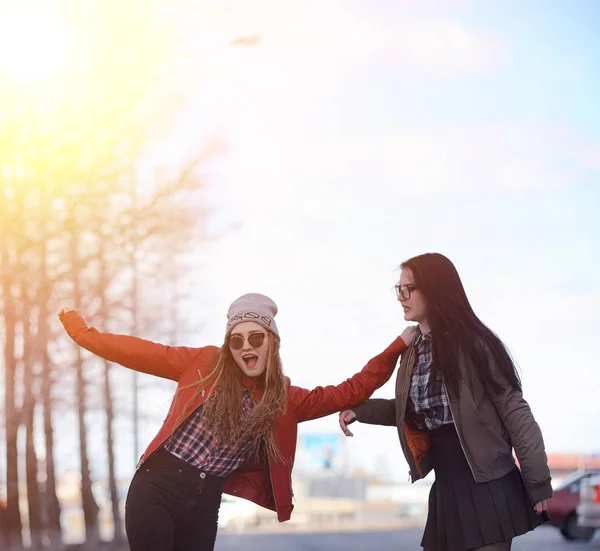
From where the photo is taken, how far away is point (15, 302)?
2558cm

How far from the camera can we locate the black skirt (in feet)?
20.5

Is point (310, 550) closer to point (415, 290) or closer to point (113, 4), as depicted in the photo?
point (113, 4)

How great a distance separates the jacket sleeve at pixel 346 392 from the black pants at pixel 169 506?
66cm

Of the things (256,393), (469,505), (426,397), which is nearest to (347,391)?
(256,393)

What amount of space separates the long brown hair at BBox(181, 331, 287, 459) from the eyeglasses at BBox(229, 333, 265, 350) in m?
0.06

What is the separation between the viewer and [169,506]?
6.69 metres

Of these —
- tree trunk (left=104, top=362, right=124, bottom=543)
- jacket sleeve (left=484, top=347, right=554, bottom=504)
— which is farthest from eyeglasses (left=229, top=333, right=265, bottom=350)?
tree trunk (left=104, top=362, right=124, bottom=543)

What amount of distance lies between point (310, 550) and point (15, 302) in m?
7.81

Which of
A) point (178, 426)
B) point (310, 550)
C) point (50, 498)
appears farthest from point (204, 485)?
point (50, 498)

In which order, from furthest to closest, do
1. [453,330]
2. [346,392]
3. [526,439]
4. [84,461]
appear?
[84,461]
[346,392]
[453,330]
[526,439]

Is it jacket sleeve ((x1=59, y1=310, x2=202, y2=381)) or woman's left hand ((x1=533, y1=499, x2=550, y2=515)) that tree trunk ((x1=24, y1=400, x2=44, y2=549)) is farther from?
woman's left hand ((x1=533, y1=499, x2=550, y2=515))

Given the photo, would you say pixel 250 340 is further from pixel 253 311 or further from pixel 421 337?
pixel 421 337

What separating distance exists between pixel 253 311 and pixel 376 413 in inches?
35.5

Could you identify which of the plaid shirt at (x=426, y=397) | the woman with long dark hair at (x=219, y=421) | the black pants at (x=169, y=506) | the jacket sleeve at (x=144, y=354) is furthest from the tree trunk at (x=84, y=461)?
the plaid shirt at (x=426, y=397)
